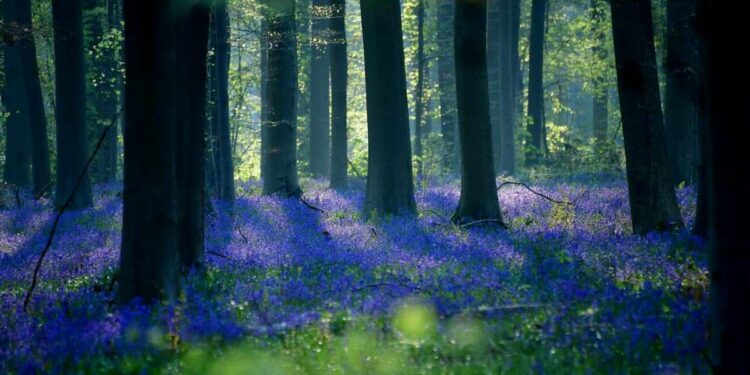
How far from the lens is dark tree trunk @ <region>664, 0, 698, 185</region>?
18.4 metres

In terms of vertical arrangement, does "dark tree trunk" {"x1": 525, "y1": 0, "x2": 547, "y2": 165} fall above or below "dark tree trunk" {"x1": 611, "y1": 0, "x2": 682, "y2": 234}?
above

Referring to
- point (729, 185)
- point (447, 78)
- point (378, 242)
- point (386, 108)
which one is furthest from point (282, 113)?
point (447, 78)

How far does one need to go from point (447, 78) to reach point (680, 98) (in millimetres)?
22444

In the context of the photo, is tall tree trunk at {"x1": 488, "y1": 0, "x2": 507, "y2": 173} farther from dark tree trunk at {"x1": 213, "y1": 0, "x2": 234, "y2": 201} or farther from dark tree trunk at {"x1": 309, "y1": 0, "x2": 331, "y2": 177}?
dark tree trunk at {"x1": 213, "y1": 0, "x2": 234, "y2": 201}

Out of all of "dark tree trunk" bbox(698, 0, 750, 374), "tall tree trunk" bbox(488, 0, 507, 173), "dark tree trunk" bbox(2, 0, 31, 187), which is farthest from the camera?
"tall tree trunk" bbox(488, 0, 507, 173)

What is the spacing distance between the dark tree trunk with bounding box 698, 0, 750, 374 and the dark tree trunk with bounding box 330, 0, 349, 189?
73.9ft

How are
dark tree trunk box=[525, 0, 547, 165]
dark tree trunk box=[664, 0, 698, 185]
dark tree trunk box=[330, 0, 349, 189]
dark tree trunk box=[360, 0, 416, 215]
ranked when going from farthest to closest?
dark tree trunk box=[525, 0, 547, 165] < dark tree trunk box=[330, 0, 349, 189] < dark tree trunk box=[664, 0, 698, 185] < dark tree trunk box=[360, 0, 416, 215]

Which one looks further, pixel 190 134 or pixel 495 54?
pixel 495 54

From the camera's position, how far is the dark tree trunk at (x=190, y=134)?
10352 mm

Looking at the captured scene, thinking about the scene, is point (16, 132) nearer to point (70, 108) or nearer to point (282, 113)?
point (70, 108)

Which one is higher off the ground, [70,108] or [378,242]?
[70,108]

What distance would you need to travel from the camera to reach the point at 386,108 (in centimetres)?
1727

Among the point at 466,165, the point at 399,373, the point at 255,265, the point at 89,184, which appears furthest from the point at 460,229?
the point at 89,184

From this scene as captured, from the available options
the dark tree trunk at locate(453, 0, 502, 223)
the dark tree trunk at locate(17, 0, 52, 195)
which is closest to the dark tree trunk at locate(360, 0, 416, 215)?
the dark tree trunk at locate(453, 0, 502, 223)
